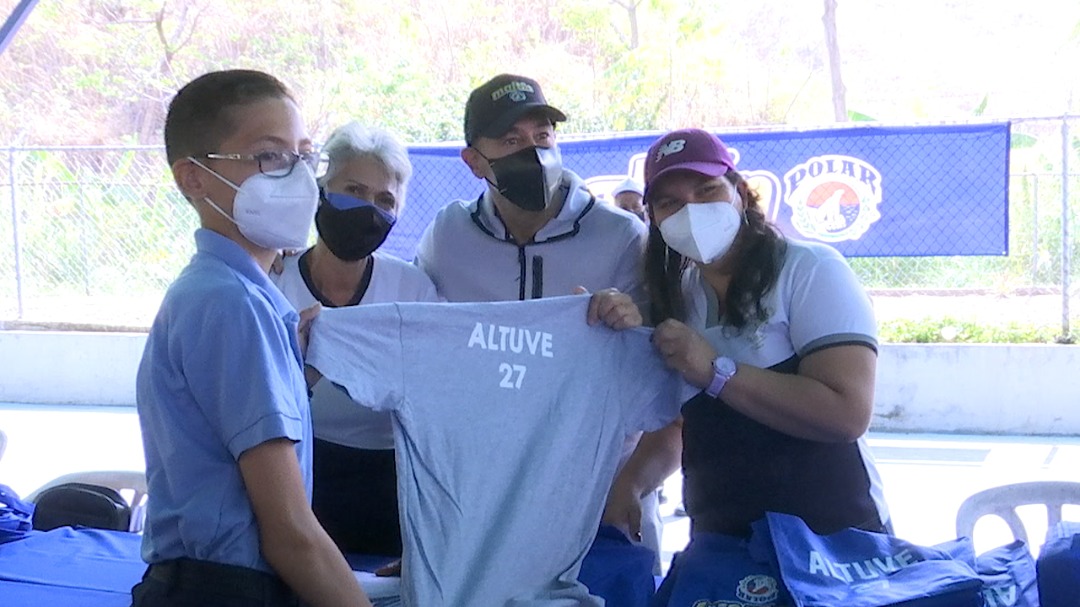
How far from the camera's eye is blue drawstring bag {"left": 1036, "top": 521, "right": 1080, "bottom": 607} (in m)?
1.91

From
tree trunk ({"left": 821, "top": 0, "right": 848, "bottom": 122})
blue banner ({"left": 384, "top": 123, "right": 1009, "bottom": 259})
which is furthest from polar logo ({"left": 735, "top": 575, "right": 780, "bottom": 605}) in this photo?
tree trunk ({"left": 821, "top": 0, "right": 848, "bottom": 122})

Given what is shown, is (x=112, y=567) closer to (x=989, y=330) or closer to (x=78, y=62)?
(x=989, y=330)

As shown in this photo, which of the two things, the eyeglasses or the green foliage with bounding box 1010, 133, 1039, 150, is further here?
the green foliage with bounding box 1010, 133, 1039, 150

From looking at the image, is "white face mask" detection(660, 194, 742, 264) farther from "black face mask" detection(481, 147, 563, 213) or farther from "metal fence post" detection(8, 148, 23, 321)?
"metal fence post" detection(8, 148, 23, 321)

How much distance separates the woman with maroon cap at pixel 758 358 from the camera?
2219mm

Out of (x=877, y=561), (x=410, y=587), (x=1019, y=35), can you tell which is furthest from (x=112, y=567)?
(x=1019, y=35)

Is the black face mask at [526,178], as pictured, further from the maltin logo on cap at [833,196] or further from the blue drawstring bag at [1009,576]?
the maltin logo on cap at [833,196]

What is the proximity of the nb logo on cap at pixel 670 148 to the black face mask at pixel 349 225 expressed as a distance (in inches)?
26.1

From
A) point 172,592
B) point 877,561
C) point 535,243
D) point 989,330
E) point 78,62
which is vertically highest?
point 78,62

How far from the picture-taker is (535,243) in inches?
110

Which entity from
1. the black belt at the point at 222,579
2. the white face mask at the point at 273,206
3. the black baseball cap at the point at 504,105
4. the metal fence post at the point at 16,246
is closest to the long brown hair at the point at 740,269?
the black baseball cap at the point at 504,105

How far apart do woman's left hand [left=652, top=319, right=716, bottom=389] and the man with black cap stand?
1.31 feet

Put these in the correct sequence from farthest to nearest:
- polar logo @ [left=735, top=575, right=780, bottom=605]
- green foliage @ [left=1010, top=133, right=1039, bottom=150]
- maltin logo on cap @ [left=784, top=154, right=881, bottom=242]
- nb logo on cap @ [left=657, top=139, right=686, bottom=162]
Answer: green foliage @ [left=1010, top=133, right=1039, bottom=150] → maltin logo on cap @ [left=784, top=154, right=881, bottom=242] → nb logo on cap @ [left=657, top=139, right=686, bottom=162] → polar logo @ [left=735, top=575, right=780, bottom=605]

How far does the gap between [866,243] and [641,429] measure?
16.9 feet
